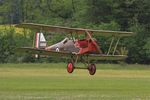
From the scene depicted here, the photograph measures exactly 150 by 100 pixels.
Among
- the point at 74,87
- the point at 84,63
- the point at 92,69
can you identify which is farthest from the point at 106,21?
the point at 74,87

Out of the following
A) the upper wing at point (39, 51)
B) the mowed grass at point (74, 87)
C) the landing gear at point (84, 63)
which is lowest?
the mowed grass at point (74, 87)

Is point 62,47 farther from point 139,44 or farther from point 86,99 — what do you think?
point 139,44

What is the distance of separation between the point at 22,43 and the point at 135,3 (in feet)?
70.7

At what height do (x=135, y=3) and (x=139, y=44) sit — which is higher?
(x=135, y=3)

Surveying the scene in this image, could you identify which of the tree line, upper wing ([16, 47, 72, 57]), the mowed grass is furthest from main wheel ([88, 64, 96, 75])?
the tree line

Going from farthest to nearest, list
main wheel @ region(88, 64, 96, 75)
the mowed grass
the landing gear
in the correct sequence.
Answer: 1. main wheel @ region(88, 64, 96, 75)
2. the landing gear
3. the mowed grass

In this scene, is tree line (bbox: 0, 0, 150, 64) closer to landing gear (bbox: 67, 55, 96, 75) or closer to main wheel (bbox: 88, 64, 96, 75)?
landing gear (bbox: 67, 55, 96, 75)

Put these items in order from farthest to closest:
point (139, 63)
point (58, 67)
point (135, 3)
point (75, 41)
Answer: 1. point (135, 3)
2. point (139, 63)
3. point (58, 67)
4. point (75, 41)

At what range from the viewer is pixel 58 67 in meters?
89.5

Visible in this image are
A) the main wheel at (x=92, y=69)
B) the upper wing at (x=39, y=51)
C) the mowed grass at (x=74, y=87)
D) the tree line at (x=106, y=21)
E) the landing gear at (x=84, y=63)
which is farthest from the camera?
the tree line at (x=106, y=21)

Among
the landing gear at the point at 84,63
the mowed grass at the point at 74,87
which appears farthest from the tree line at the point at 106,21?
the landing gear at the point at 84,63

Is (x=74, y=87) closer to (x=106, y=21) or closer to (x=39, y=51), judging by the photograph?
(x=39, y=51)

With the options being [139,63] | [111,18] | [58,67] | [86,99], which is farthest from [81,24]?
[86,99]

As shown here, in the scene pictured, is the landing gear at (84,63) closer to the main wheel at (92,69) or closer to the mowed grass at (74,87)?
the main wheel at (92,69)
